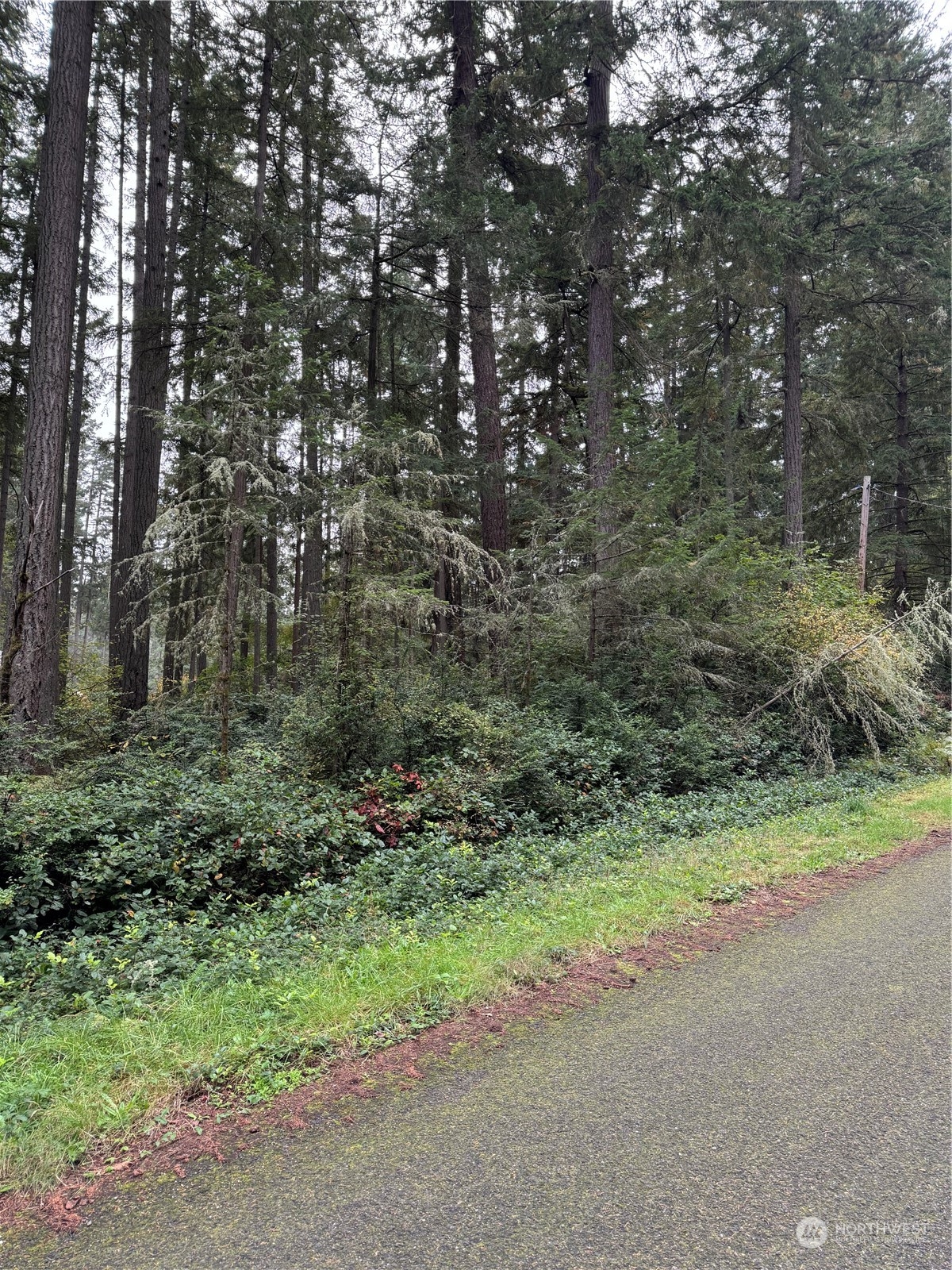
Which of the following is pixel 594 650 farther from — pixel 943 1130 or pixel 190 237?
pixel 190 237

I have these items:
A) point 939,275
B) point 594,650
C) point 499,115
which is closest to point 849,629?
point 594,650

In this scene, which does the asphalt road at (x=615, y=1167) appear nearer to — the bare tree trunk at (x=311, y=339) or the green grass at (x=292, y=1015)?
the green grass at (x=292, y=1015)

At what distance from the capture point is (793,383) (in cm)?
1847

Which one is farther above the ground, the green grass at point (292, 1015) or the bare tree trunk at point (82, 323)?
the bare tree trunk at point (82, 323)

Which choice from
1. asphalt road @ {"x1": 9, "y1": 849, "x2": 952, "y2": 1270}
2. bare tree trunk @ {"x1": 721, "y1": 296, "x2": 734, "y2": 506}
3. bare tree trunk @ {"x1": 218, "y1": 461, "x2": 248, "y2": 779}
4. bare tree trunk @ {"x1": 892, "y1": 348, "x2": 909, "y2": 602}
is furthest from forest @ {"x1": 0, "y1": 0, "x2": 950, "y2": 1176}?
bare tree trunk @ {"x1": 892, "y1": 348, "x2": 909, "y2": 602}

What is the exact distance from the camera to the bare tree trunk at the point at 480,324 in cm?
1233

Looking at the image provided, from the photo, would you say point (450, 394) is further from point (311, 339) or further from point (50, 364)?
point (50, 364)

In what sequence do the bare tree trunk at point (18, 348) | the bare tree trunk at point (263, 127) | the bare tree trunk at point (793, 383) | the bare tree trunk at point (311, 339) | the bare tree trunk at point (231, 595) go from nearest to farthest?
1. the bare tree trunk at point (231, 595)
2. the bare tree trunk at point (311, 339)
3. the bare tree trunk at point (263, 127)
4. the bare tree trunk at point (18, 348)
5. the bare tree trunk at point (793, 383)

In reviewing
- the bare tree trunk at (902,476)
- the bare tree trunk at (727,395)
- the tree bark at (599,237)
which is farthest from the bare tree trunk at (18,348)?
the bare tree trunk at (902,476)

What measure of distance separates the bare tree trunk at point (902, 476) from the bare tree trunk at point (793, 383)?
6273 mm

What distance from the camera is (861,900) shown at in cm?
537

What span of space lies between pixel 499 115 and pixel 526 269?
3811mm

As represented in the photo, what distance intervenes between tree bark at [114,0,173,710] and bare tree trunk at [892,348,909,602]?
21870 millimetres

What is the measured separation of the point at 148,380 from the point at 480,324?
6.12 m
